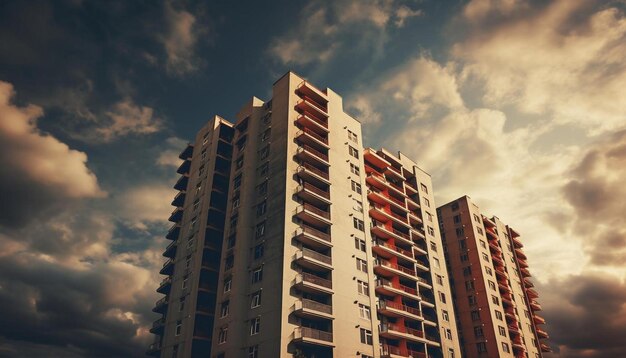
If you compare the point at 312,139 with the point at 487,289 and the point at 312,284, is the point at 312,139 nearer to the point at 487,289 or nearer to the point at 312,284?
the point at 312,284

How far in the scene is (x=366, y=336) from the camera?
5431 cm

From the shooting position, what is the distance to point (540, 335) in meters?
102

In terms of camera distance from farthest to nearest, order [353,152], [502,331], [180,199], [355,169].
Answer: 1. [502,331]
2. [180,199]
3. [353,152]
4. [355,169]

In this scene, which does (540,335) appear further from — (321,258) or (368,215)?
(321,258)

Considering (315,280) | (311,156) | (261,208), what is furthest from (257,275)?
(311,156)

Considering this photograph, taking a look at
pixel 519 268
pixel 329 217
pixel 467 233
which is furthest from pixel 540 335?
pixel 329 217

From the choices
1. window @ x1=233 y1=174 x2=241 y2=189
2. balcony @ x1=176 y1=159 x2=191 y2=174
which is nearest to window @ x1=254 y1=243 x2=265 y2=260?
window @ x1=233 y1=174 x2=241 y2=189

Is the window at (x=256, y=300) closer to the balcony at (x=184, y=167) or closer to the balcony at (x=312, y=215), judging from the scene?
the balcony at (x=312, y=215)

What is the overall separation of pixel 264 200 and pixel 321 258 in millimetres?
12227

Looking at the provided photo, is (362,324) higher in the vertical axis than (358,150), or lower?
lower

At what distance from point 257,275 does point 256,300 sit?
327 centimetres

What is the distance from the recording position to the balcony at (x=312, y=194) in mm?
58094

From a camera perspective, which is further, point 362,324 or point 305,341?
point 362,324

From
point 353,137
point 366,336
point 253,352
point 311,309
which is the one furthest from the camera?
point 353,137
